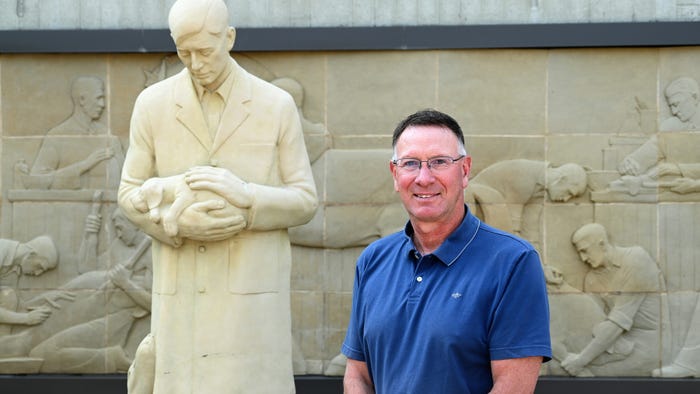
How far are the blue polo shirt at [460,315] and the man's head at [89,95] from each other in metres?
6.43

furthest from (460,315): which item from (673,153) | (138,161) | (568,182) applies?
(673,153)

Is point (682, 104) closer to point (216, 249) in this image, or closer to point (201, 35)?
point (216, 249)

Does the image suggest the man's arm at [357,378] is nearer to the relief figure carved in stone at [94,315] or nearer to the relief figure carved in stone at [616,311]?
the relief figure carved in stone at [616,311]

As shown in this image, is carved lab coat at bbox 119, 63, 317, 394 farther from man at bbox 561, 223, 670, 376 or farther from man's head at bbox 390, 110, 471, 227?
man at bbox 561, 223, 670, 376

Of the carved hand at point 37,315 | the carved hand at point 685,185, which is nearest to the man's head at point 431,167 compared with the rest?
the carved hand at point 685,185

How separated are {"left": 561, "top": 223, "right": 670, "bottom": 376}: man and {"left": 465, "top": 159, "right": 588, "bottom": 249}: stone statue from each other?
1.24ft

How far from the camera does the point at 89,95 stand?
9.07m

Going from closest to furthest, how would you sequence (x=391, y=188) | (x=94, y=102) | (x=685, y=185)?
(x=685, y=185), (x=391, y=188), (x=94, y=102)

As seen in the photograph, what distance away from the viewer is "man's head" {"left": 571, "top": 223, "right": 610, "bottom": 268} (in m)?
8.80

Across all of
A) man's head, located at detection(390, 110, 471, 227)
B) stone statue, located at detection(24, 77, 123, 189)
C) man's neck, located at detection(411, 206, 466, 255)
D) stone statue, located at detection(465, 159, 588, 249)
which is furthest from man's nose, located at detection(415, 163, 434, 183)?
stone statue, located at detection(24, 77, 123, 189)

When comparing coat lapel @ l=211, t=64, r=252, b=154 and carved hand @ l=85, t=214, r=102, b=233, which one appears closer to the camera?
coat lapel @ l=211, t=64, r=252, b=154

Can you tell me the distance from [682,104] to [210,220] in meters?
4.99

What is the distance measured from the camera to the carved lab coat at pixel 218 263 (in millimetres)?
5453

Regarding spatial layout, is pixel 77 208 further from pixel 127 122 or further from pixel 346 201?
pixel 346 201
